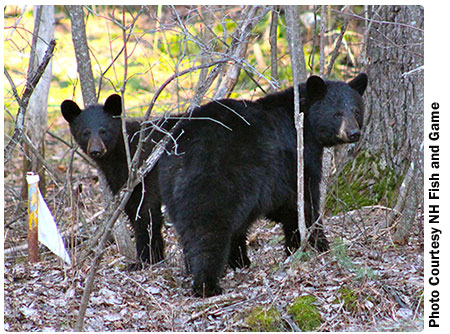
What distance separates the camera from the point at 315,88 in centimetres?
612

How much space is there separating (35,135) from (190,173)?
4.32 m

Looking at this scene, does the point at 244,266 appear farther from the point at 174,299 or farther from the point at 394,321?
the point at 394,321

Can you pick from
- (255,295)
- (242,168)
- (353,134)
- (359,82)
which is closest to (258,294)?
(255,295)

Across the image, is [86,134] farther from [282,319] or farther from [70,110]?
[282,319]

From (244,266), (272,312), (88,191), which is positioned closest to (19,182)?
(88,191)

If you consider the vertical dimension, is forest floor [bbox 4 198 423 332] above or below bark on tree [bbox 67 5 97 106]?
below

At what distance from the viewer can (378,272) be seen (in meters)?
5.36

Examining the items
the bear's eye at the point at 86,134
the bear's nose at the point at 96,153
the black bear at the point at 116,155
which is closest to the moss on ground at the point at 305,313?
the black bear at the point at 116,155

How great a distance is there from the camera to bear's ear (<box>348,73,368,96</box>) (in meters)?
6.38

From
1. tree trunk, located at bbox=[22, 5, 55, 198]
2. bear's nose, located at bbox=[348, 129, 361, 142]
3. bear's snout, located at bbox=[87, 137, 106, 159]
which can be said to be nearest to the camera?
bear's nose, located at bbox=[348, 129, 361, 142]

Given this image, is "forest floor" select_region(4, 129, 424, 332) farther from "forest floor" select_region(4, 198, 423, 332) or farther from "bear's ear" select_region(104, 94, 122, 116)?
"bear's ear" select_region(104, 94, 122, 116)

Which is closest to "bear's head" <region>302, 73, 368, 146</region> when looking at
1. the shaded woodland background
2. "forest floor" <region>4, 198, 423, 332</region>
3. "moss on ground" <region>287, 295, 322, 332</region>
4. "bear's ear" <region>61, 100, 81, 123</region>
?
the shaded woodland background

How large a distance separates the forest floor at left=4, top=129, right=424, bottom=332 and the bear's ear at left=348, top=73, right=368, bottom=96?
1.53 m

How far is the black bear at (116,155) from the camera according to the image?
261 inches
